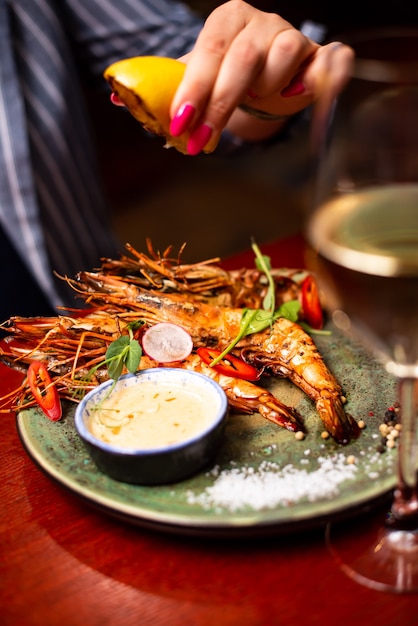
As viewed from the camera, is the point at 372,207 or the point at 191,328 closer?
the point at 372,207

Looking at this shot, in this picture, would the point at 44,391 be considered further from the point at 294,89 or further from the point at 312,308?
the point at 294,89

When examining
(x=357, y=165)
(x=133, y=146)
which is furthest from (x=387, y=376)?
(x=133, y=146)

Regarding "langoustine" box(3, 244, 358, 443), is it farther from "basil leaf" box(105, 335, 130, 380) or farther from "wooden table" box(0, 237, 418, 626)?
"wooden table" box(0, 237, 418, 626)

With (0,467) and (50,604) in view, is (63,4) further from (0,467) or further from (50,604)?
(50,604)

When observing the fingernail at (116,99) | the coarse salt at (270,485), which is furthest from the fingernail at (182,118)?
the coarse salt at (270,485)

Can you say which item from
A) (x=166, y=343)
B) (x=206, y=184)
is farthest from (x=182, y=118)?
(x=206, y=184)
